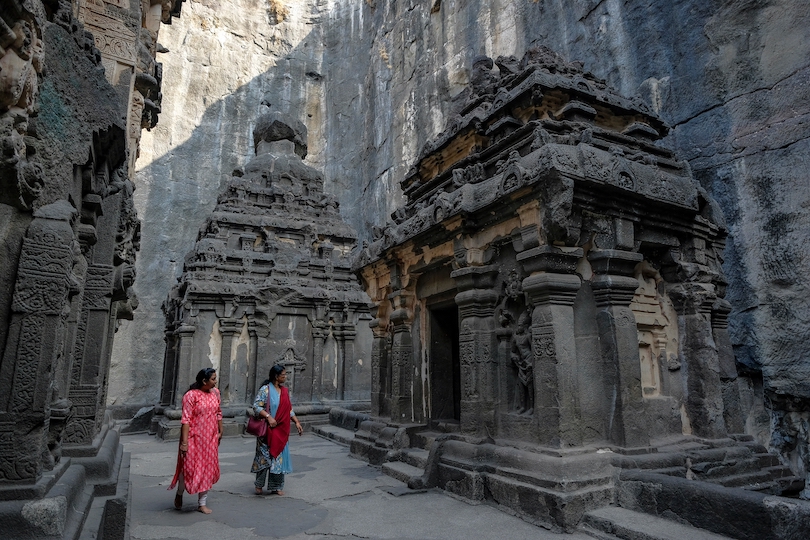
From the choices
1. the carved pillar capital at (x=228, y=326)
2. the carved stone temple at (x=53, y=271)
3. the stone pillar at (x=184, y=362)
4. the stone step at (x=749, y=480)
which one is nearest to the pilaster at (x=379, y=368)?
the carved stone temple at (x=53, y=271)

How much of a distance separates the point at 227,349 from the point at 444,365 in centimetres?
678

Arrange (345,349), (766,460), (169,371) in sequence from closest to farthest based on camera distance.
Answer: (766,460)
(345,349)
(169,371)

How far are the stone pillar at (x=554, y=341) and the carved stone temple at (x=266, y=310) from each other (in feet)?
23.7

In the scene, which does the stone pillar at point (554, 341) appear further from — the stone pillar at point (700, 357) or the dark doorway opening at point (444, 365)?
the dark doorway opening at point (444, 365)

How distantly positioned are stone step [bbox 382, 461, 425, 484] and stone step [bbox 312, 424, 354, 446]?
2.84 meters

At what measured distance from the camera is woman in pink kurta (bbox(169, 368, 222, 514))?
477 centimetres

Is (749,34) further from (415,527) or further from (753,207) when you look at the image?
(415,527)

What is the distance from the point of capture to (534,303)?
5199 millimetres

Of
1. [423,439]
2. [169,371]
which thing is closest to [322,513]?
[423,439]

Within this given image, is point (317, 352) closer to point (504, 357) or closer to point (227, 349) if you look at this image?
point (227, 349)

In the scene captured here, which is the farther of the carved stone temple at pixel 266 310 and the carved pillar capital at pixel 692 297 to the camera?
the carved stone temple at pixel 266 310

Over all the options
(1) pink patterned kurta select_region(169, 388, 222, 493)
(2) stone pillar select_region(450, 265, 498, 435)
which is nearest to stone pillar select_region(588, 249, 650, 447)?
(2) stone pillar select_region(450, 265, 498, 435)

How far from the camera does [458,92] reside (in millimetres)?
21109

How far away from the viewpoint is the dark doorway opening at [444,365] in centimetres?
713
